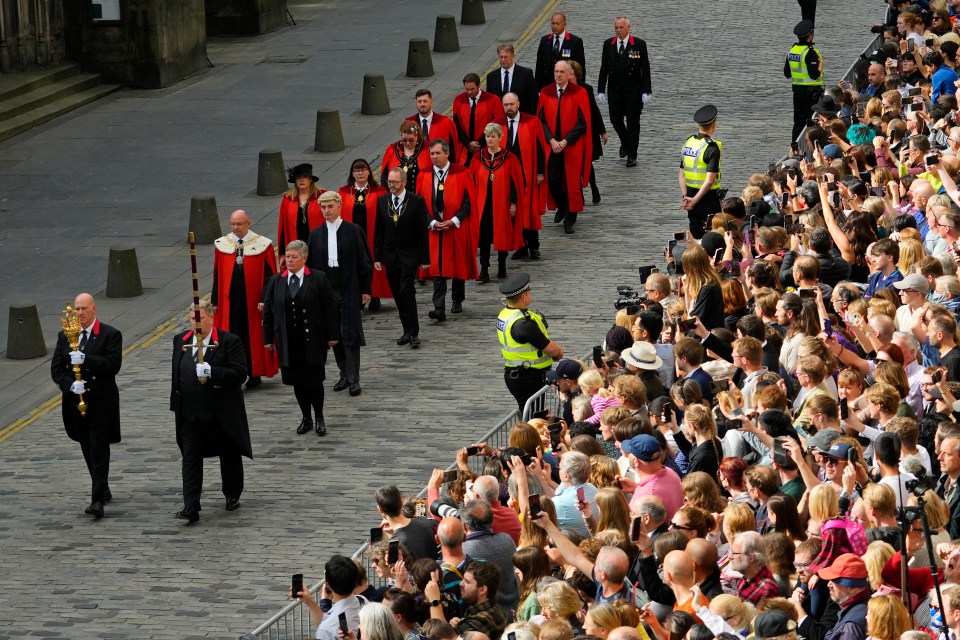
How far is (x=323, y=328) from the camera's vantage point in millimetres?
15289

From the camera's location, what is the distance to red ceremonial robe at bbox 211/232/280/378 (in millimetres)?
16344

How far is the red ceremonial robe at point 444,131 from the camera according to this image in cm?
1986

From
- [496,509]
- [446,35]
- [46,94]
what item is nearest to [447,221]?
[496,509]

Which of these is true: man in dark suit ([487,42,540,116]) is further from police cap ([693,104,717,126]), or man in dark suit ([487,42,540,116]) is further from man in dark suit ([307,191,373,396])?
man in dark suit ([307,191,373,396])

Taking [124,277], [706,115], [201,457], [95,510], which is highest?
[706,115]

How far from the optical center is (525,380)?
46.6ft

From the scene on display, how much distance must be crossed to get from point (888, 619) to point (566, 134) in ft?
43.4

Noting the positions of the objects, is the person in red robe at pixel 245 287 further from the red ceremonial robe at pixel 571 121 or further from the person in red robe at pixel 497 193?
the red ceremonial robe at pixel 571 121

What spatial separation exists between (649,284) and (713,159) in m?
4.77

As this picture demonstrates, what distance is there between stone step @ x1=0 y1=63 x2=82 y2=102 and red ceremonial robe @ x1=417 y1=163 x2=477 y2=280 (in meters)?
10.6

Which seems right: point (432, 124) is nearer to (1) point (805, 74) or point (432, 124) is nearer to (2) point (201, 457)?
(1) point (805, 74)

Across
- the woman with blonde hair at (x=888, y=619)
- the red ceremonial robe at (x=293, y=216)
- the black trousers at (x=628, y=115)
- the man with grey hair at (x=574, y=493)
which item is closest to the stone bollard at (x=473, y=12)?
the black trousers at (x=628, y=115)

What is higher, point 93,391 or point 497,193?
point 497,193

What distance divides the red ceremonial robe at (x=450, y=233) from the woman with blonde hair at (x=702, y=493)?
8411 mm
